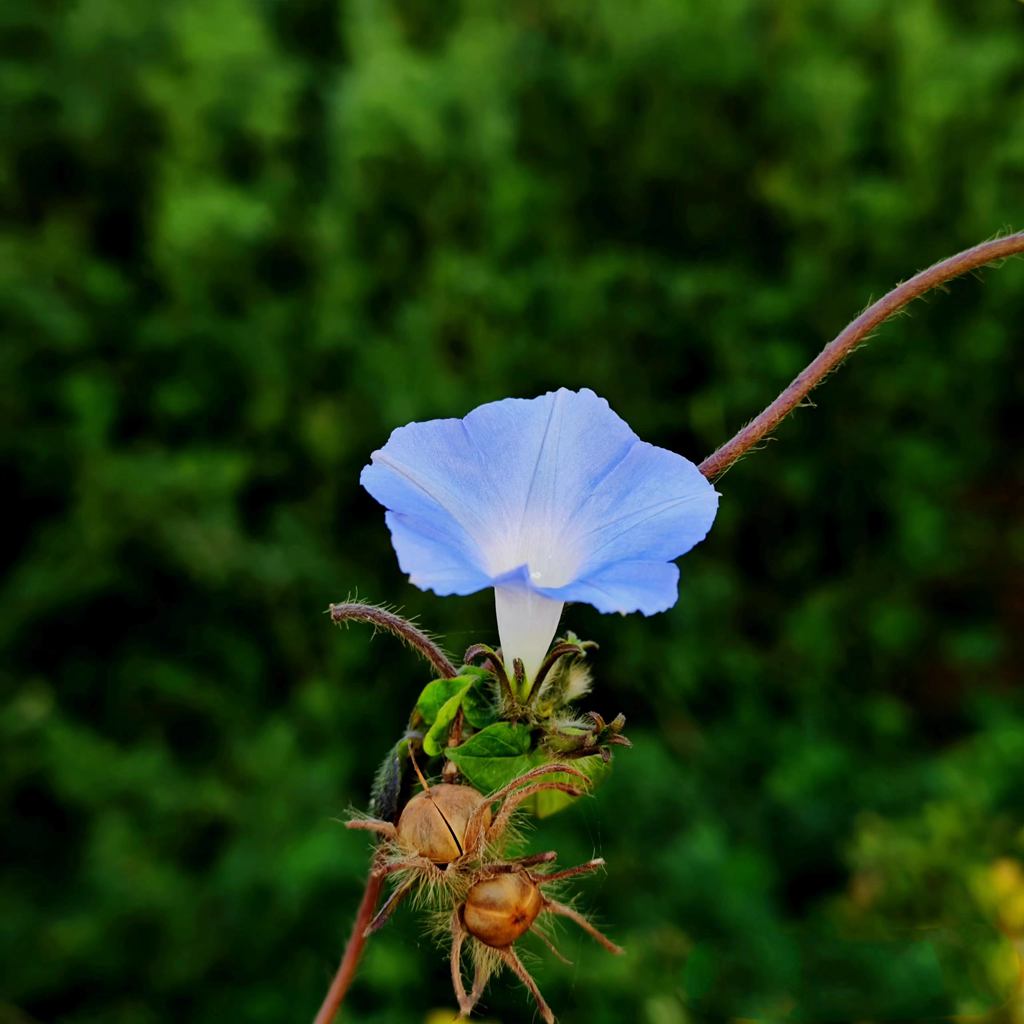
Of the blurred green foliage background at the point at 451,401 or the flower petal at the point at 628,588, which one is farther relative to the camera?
the blurred green foliage background at the point at 451,401

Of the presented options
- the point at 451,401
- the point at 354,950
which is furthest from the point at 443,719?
the point at 451,401

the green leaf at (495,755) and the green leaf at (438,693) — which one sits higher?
the green leaf at (438,693)

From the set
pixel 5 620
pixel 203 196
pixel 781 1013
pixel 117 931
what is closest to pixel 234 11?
pixel 203 196

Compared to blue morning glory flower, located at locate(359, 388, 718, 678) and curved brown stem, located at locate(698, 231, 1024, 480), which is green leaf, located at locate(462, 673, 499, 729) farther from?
curved brown stem, located at locate(698, 231, 1024, 480)

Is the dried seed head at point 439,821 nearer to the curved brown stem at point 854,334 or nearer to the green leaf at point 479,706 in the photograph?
the green leaf at point 479,706

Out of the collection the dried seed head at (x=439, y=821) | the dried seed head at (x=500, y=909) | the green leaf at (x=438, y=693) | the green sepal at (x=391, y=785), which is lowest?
the dried seed head at (x=500, y=909)

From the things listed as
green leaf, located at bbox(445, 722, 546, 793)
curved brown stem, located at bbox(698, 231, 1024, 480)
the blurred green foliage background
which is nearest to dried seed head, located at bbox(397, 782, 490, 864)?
green leaf, located at bbox(445, 722, 546, 793)

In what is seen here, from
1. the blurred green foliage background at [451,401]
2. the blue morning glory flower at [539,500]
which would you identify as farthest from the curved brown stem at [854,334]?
the blurred green foliage background at [451,401]

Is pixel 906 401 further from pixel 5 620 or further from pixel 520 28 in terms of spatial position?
pixel 5 620
